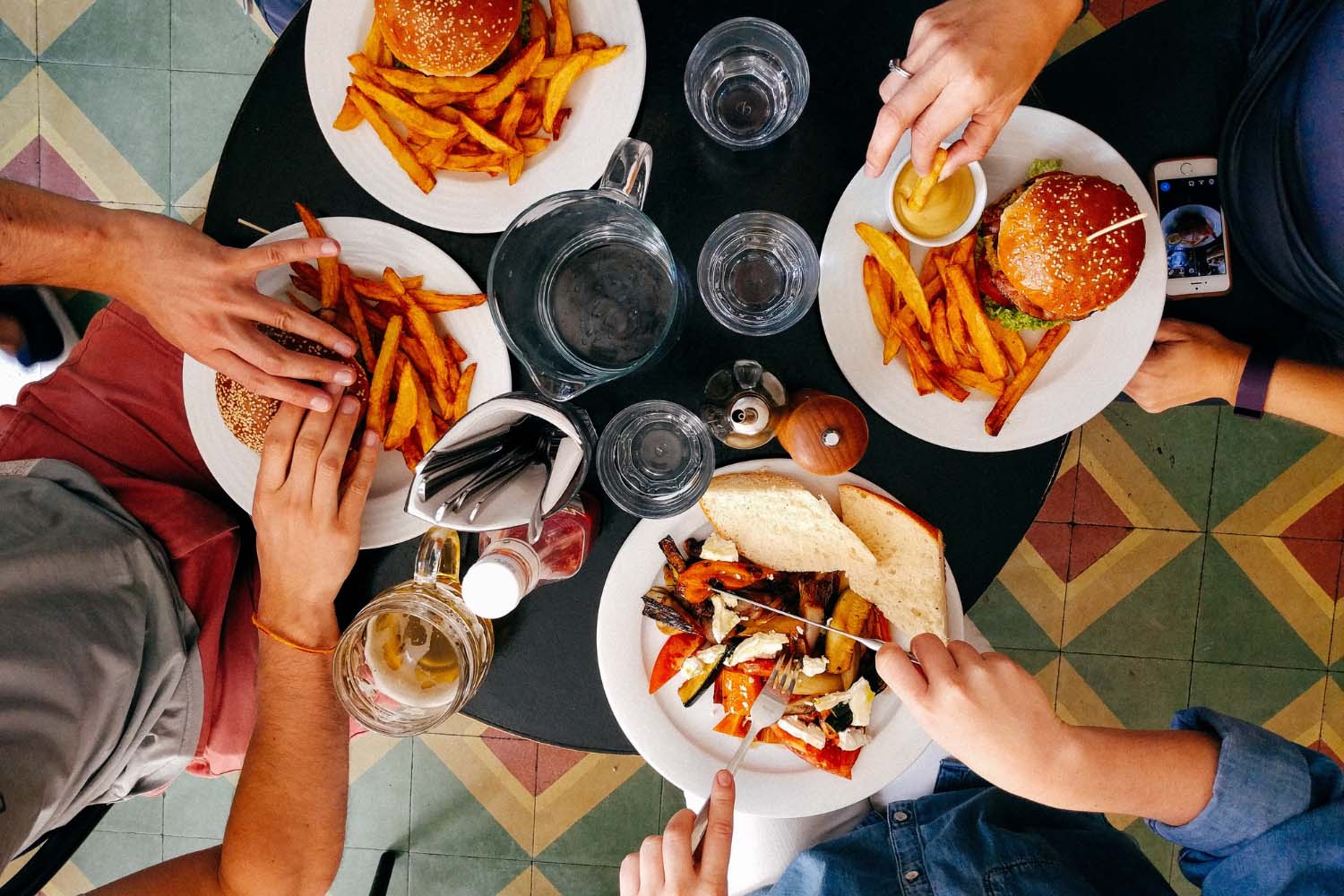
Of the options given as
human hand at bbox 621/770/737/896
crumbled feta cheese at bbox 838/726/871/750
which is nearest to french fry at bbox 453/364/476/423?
human hand at bbox 621/770/737/896

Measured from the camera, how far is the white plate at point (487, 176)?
1509 millimetres

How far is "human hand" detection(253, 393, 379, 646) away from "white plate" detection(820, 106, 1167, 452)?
89 centimetres

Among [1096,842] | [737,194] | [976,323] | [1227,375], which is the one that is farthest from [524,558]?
[1227,375]

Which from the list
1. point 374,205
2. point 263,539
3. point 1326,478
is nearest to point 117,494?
point 263,539

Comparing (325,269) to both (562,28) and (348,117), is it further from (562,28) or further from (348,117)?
(562,28)

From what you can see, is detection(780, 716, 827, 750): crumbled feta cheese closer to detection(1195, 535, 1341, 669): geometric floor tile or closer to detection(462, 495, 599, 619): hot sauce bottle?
detection(462, 495, 599, 619): hot sauce bottle

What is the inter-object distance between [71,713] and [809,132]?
1.66 metres

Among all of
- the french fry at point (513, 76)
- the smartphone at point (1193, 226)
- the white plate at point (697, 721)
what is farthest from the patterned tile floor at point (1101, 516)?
the french fry at point (513, 76)

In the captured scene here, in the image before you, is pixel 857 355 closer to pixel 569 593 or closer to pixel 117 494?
pixel 569 593

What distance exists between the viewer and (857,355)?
1.55 meters

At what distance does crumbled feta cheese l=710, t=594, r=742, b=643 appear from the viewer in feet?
5.19

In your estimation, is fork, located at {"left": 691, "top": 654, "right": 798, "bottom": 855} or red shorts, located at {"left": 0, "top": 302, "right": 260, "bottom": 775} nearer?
fork, located at {"left": 691, "top": 654, "right": 798, "bottom": 855}

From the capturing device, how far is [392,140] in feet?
4.96

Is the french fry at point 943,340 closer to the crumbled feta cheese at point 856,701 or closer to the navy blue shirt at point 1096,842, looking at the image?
the crumbled feta cheese at point 856,701
